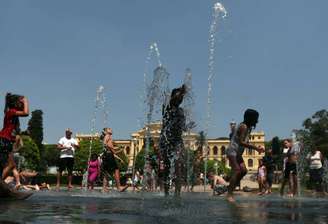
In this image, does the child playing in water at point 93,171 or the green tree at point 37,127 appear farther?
the green tree at point 37,127

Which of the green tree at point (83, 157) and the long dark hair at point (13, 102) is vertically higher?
the green tree at point (83, 157)

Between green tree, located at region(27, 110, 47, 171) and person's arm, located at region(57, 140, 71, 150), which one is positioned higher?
green tree, located at region(27, 110, 47, 171)

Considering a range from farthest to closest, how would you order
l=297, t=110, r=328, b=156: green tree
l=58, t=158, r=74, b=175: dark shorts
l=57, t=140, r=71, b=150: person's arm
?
l=297, t=110, r=328, b=156: green tree, l=58, t=158, r=74, b=175: dark shorts, l=57, t=140, r=71, b=150: person's arm

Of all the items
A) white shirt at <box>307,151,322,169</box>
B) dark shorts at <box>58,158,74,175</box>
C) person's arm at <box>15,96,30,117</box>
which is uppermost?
person's arm at <box>15,96,30,117</box>

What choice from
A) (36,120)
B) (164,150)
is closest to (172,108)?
(164,150)

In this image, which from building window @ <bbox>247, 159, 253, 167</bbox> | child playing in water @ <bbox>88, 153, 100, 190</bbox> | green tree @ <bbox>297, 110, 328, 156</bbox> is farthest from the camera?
building window @ <bbox>247, 159, 253, 167</bbox>

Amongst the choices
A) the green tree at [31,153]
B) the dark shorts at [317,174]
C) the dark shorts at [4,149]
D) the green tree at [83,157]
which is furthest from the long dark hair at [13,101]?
the green tree at [83,157]

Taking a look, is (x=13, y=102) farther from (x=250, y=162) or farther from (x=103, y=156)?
(x=250, y=162)

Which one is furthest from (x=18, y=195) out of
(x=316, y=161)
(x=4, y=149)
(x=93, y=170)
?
(x=316, y=161)

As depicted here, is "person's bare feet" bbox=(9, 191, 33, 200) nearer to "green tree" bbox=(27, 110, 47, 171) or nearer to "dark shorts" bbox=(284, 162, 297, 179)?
"dark shorts" bbox=(284, 162, 297, 179)

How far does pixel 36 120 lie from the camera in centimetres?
10956

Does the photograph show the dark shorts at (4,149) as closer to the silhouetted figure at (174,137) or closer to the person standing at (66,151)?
the silhouetted figure at (174,137)

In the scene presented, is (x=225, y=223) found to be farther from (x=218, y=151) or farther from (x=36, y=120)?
(x=218, y=151)

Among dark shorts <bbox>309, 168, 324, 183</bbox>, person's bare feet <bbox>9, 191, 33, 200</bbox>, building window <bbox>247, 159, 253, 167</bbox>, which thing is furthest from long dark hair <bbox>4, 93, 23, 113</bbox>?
building window <bbox>247, 159, 253, 167</bbox>
